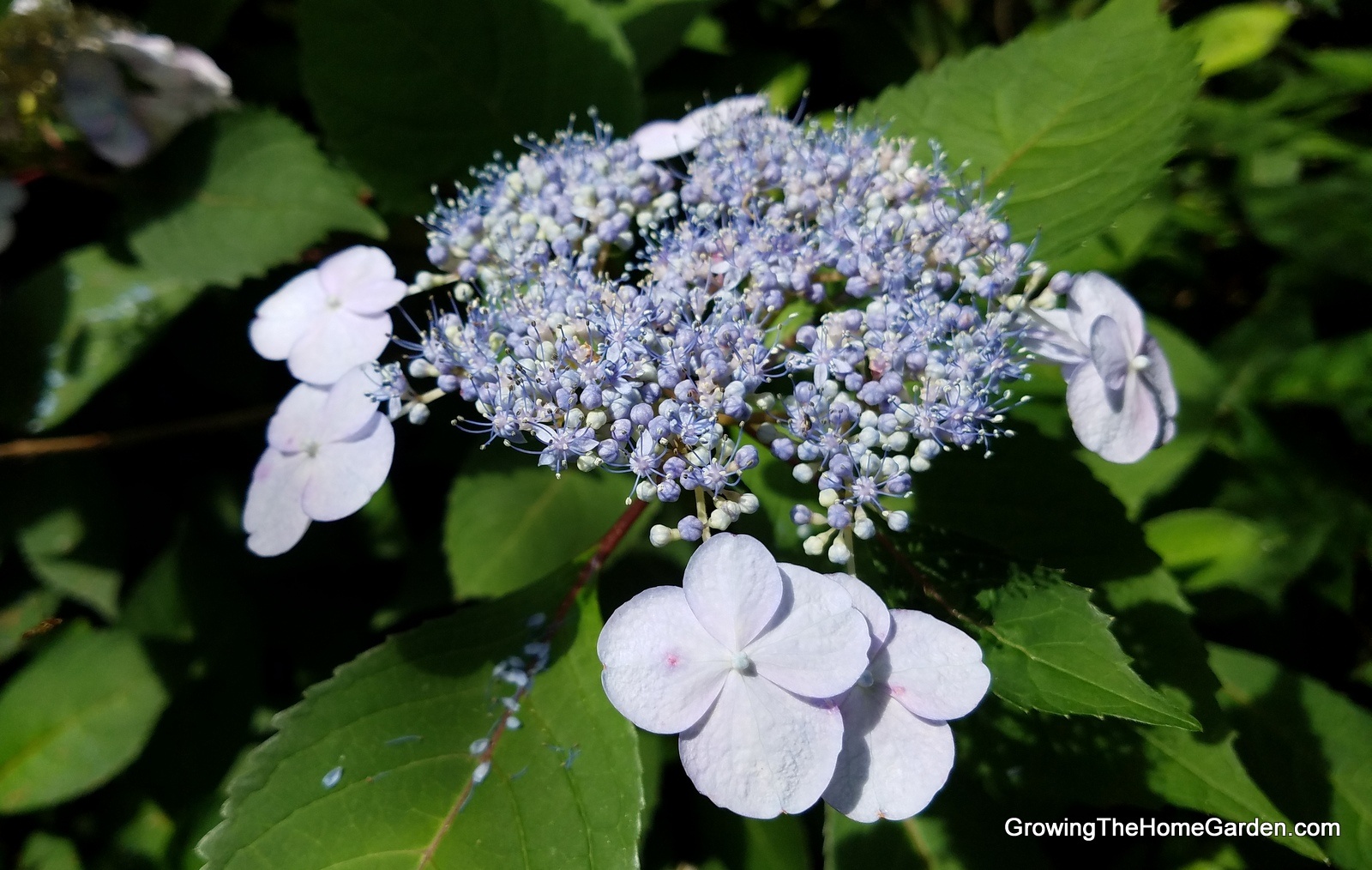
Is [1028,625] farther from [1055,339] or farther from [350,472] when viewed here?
[350,472]

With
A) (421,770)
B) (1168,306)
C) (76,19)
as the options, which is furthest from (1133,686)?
(76,19)

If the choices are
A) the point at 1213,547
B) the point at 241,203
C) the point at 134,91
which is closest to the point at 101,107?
the point at 134,91

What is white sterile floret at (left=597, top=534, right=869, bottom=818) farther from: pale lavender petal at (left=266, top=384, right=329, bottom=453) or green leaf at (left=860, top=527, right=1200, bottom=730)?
pale lavender petal at (left=266, top=384, right=329, bottom=453)

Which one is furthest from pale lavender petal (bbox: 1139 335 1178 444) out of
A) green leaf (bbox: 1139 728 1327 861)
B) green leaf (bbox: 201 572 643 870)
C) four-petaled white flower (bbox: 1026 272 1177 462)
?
green leaf (bbox: 201 572 643 870)

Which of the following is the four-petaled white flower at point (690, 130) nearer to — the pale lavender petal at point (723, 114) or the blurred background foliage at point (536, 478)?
the pale lavender petal at point (723, 114)

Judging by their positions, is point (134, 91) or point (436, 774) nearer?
point (436, 774)

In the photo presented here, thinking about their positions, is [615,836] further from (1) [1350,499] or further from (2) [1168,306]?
(2) [1168,306]
